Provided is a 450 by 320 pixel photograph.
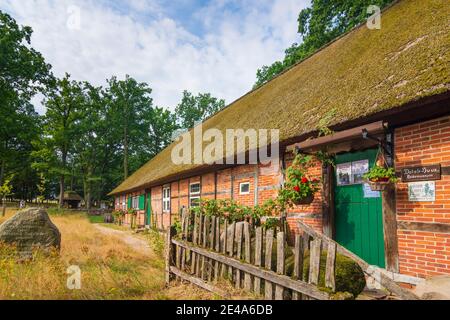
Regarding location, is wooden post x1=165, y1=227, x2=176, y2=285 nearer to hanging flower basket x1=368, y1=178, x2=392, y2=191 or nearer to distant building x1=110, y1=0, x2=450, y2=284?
distant building x1=110, y1=0, x2=450, y2=284

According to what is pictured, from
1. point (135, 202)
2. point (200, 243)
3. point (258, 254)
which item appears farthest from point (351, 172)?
point (135, 202)

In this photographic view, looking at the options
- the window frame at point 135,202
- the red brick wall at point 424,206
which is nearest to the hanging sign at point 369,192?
the red brick wall at point 424,206

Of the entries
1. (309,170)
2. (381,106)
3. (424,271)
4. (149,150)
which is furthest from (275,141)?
(149,150)

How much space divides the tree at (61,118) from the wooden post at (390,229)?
31825 millimetres

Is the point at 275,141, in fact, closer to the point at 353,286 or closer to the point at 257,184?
the point at 257,184

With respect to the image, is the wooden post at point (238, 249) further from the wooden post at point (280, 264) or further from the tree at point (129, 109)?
the tree at point (129, 109)

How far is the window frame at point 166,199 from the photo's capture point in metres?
14.3

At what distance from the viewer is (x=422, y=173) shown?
4.30m

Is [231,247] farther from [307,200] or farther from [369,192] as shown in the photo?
[369,192]

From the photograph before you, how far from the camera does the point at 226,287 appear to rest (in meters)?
4.04

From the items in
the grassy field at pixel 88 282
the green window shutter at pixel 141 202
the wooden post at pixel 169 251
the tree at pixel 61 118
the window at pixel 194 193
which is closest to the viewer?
the grassy field at pixel 88 282

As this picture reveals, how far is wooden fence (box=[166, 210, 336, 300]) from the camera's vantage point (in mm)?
3199

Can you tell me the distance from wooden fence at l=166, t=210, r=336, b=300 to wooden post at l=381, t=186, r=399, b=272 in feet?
4.44
